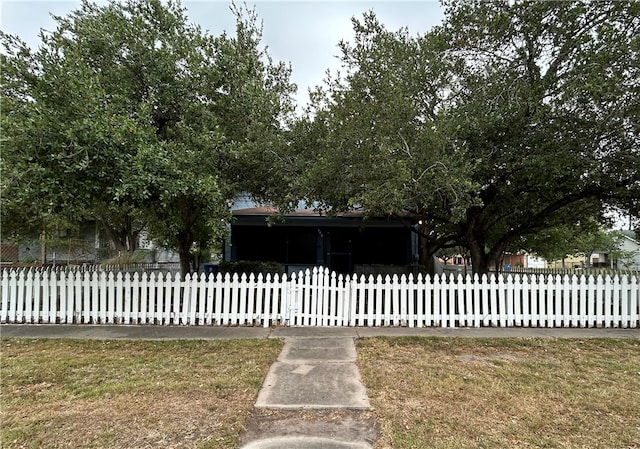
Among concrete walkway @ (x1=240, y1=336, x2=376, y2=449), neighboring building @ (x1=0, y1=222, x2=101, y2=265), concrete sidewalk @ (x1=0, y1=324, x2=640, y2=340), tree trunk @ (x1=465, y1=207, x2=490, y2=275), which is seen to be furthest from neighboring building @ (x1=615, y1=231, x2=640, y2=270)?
neighboring building @ (x1=0, y1=222, x2=101, y2=265)

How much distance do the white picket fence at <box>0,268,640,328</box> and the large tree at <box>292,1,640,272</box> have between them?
1.72 m

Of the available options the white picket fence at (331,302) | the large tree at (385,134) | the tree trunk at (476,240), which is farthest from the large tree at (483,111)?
the white picket fence at (331,302)

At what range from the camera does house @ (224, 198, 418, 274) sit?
46.4 ft

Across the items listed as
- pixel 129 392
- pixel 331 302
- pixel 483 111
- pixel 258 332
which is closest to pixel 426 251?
pixel 483 111

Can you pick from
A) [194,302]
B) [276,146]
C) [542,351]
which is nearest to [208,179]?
[276,146]

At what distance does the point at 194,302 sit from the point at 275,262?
6486 mm

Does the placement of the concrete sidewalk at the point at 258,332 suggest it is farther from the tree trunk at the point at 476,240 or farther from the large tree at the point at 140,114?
the tree trunk at the point at 476,240

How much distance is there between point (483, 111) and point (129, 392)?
7.70m

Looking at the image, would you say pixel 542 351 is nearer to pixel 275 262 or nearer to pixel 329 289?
pixel 329 289

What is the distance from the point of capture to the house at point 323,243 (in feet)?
46.4

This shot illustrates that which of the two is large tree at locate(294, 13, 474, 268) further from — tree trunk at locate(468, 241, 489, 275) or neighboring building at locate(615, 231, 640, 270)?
neighboring building at locate(615, 231, 640, 270)

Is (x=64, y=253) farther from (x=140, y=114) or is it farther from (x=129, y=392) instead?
(x=129, y=392)

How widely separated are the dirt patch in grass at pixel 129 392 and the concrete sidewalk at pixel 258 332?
611 millimetres

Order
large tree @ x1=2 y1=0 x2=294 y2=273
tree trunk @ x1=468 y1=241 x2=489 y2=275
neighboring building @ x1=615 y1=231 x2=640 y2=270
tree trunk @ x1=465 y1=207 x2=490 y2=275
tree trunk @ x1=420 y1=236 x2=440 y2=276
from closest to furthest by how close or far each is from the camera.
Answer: large tree @ x1=2 y1=0 x2=294 y2=273
tree trunk @ x1=465 y1=207 x2=490 y2=275
tree trunk @ x1=468 y1=241 x2=489 y2=275
tree trunk @ x1=420 y1=236 x2=440 y2=276
neighboring building @ x1=615 y1=231 x2=640 y2=270
